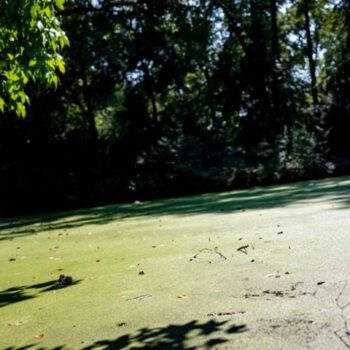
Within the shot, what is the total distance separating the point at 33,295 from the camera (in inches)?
177

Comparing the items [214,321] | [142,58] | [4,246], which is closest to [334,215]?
[214,321]

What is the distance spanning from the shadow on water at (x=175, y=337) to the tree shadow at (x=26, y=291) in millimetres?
1287

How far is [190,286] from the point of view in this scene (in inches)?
162

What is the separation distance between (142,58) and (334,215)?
53.5 feet

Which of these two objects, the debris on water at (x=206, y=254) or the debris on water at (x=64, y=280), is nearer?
the debris on water at (x=64, y=280)

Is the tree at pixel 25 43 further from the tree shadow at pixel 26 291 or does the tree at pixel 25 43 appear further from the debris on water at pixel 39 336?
the debris on water at pixel 39 336

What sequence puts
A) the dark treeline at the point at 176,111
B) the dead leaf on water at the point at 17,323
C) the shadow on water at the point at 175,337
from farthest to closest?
the dark treeline at the point at 176,111, the dead leaf on water at the point at 17,323, the shadow on water at the point at 175,337

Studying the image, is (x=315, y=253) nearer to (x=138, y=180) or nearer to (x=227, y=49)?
(x=138, y=180)

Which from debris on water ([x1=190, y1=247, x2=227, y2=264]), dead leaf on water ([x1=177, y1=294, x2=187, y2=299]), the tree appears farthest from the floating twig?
the tree

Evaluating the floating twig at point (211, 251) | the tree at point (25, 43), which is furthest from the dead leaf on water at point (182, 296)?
the tree at point (25, 43)

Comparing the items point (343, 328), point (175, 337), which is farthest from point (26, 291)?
point (343, 328)

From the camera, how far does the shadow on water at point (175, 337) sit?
9.29 feet

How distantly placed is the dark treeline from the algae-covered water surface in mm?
8744

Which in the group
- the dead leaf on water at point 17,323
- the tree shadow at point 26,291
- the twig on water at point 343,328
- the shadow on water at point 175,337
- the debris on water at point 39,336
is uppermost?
the tree shadow at point 26,291
